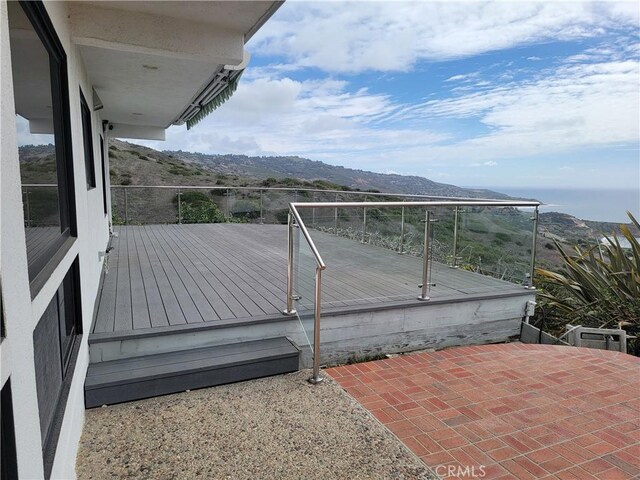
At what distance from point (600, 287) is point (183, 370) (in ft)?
15.8

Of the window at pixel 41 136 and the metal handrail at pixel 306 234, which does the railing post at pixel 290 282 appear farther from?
the window at pixel 41 136

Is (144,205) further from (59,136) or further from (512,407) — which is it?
(512,407)

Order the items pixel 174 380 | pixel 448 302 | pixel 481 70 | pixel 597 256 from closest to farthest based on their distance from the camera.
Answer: pixel 174 380 < pixel 448 302 < pixel 597 256 < pixel 481 70

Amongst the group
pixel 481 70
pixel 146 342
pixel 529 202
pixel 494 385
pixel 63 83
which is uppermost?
pixel 481 70

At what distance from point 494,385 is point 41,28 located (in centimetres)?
361

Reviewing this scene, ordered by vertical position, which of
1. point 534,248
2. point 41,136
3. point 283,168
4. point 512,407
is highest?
point 283,168

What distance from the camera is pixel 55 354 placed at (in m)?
2.00

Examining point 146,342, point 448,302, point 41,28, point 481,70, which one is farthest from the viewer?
point 481,70

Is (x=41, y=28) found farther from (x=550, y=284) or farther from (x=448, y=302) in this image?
(x=550, y=284)

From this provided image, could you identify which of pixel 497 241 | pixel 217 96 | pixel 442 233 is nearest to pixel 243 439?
pixel 442 233

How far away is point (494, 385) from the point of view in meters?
3.19

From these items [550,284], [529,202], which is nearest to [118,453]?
[529,202]

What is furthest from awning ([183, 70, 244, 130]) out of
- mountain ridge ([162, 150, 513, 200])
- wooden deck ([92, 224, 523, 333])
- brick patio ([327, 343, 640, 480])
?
mountain ridge ([162, 150, 513, 200])

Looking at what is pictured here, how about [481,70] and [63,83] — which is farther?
[481,70]
